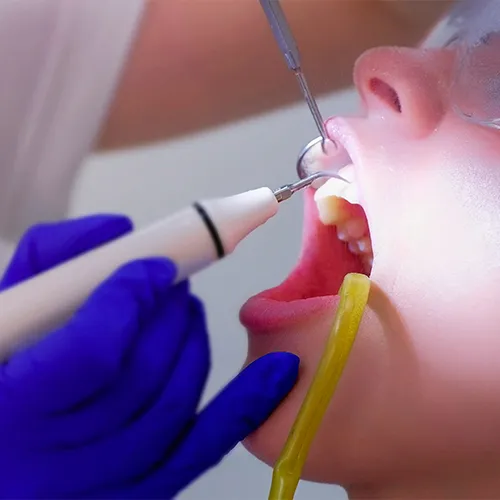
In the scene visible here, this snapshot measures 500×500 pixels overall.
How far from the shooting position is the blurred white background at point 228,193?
0.88m

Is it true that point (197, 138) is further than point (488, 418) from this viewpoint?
Yes

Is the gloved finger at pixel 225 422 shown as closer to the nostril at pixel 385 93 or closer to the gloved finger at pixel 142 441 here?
the gloved finger at pixel 142 441

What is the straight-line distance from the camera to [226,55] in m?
0.96

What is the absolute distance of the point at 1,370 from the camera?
0.52 metres

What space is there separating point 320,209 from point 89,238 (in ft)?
0.96

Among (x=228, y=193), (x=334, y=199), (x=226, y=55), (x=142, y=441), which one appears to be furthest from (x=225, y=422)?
(x=226, y=55)

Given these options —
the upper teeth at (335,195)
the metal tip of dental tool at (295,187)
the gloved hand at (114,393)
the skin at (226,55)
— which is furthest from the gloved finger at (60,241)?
the skin at (226,55)

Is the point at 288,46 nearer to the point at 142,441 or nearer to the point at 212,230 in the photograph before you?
the point at 212,230

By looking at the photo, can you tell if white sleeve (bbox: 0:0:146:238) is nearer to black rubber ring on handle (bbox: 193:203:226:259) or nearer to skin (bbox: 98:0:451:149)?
skin (bbox: 98:0:451:149)

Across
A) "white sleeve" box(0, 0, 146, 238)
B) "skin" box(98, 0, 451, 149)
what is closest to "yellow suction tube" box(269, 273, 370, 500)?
"skin" box(98, 0, 451, 149)

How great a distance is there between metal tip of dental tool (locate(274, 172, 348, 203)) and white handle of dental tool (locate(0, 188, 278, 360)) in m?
0.09

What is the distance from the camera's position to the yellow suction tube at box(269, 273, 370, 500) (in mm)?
616

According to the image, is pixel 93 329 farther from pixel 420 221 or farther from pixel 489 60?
pixel 489 60

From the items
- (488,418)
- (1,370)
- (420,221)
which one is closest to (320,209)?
(420,221)
